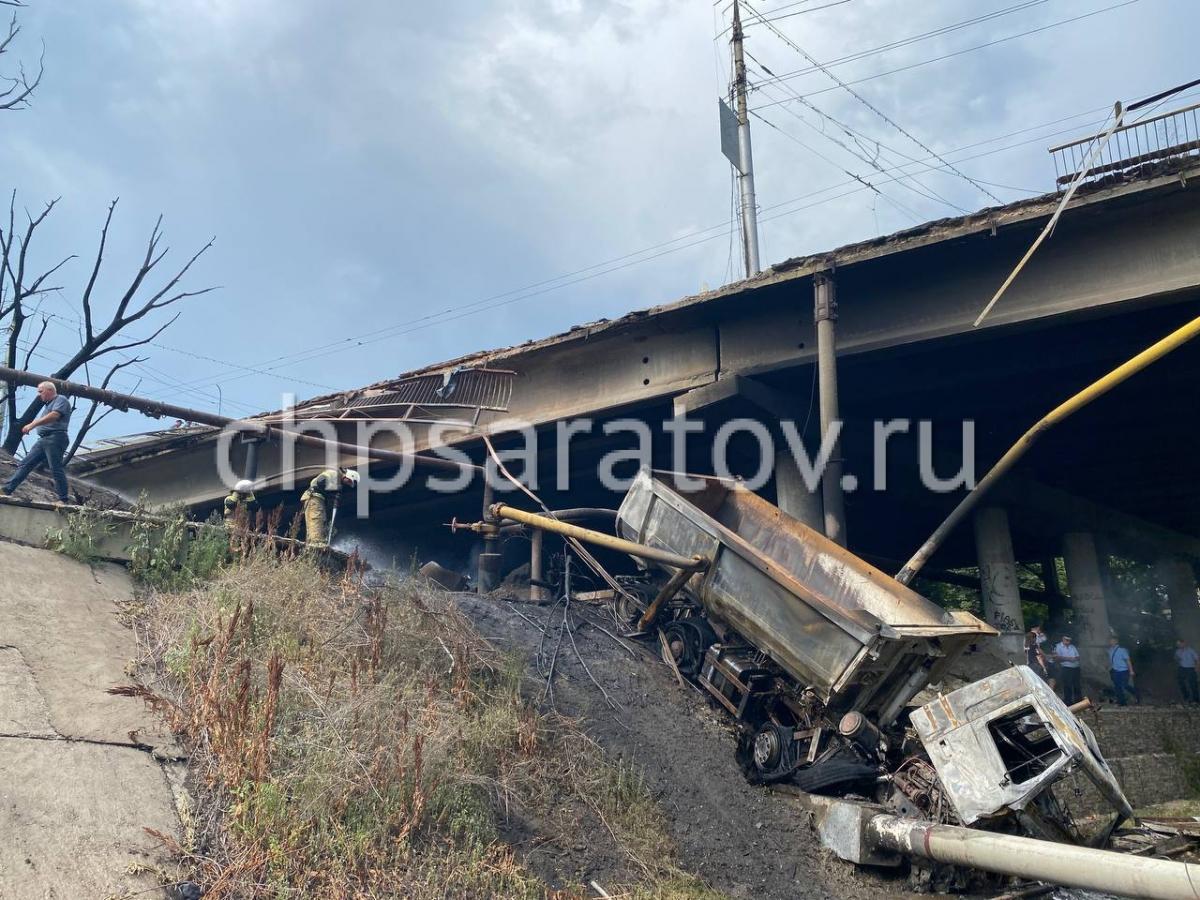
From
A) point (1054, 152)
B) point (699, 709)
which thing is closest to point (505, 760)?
point (699, 709)

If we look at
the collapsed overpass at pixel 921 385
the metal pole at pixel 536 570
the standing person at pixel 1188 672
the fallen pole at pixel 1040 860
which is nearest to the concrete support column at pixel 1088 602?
the collapsed overpass at pixel 921 385

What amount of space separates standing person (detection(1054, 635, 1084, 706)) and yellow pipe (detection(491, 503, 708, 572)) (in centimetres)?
776

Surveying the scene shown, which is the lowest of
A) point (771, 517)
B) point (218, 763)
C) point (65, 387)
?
point (218, 763)

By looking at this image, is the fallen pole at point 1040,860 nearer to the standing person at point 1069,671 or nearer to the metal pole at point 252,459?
the standing person at point 1069,671

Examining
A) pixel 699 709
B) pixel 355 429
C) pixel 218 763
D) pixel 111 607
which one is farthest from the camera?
pixel 355 429

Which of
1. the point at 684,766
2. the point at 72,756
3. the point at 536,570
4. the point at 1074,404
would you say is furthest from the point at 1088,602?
the point at 72,756

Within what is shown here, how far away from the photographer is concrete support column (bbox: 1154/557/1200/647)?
664 inches

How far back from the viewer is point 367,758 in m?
5.02

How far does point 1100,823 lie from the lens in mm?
6328

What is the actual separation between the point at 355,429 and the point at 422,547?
136 inches

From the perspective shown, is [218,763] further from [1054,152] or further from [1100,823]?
[1054,152]

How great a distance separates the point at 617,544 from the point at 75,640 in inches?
175

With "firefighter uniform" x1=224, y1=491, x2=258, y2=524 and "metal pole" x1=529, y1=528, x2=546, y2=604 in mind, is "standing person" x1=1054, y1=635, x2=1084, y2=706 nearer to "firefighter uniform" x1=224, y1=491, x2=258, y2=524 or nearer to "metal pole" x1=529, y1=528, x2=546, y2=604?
"metal pole" x1=529, y1=528, x2=546, y2=604

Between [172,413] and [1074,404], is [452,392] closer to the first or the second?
[172,413]
